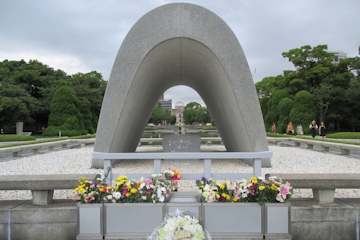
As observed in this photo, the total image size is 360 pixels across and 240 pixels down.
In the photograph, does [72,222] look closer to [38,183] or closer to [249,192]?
[38,183]

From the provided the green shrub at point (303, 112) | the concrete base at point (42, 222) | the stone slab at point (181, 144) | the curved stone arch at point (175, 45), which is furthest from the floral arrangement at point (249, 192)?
the green shrub at point (303, 112)

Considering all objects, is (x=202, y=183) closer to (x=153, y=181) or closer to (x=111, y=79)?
(x=153, y=181)

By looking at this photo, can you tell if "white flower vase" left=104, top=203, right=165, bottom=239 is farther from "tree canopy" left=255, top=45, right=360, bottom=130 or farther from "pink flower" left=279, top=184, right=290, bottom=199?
"tree canopy" left=255, top=45, right=360, bottom=130

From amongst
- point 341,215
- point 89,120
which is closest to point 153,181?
point 341,215

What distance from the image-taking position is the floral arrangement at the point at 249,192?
117 inches

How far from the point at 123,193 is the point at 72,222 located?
0.90 metres

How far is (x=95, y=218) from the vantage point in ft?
9.80

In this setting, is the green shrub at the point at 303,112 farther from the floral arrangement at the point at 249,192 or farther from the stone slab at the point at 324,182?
the floral arrangement at the point at 249,192

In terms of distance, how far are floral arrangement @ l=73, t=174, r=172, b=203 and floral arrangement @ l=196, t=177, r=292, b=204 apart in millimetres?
543

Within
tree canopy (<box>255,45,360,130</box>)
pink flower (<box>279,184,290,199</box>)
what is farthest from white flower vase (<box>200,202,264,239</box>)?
tree canopy (<box>255,45,360,130</box>)

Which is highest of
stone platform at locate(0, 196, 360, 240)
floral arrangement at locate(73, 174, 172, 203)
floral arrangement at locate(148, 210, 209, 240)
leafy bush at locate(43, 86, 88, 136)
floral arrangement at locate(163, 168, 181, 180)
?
leafy bush at locate(43, 86, 88, 136)

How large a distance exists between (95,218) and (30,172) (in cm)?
533

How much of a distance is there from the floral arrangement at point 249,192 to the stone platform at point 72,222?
345 mm

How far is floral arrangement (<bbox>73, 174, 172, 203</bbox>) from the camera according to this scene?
3023mm
